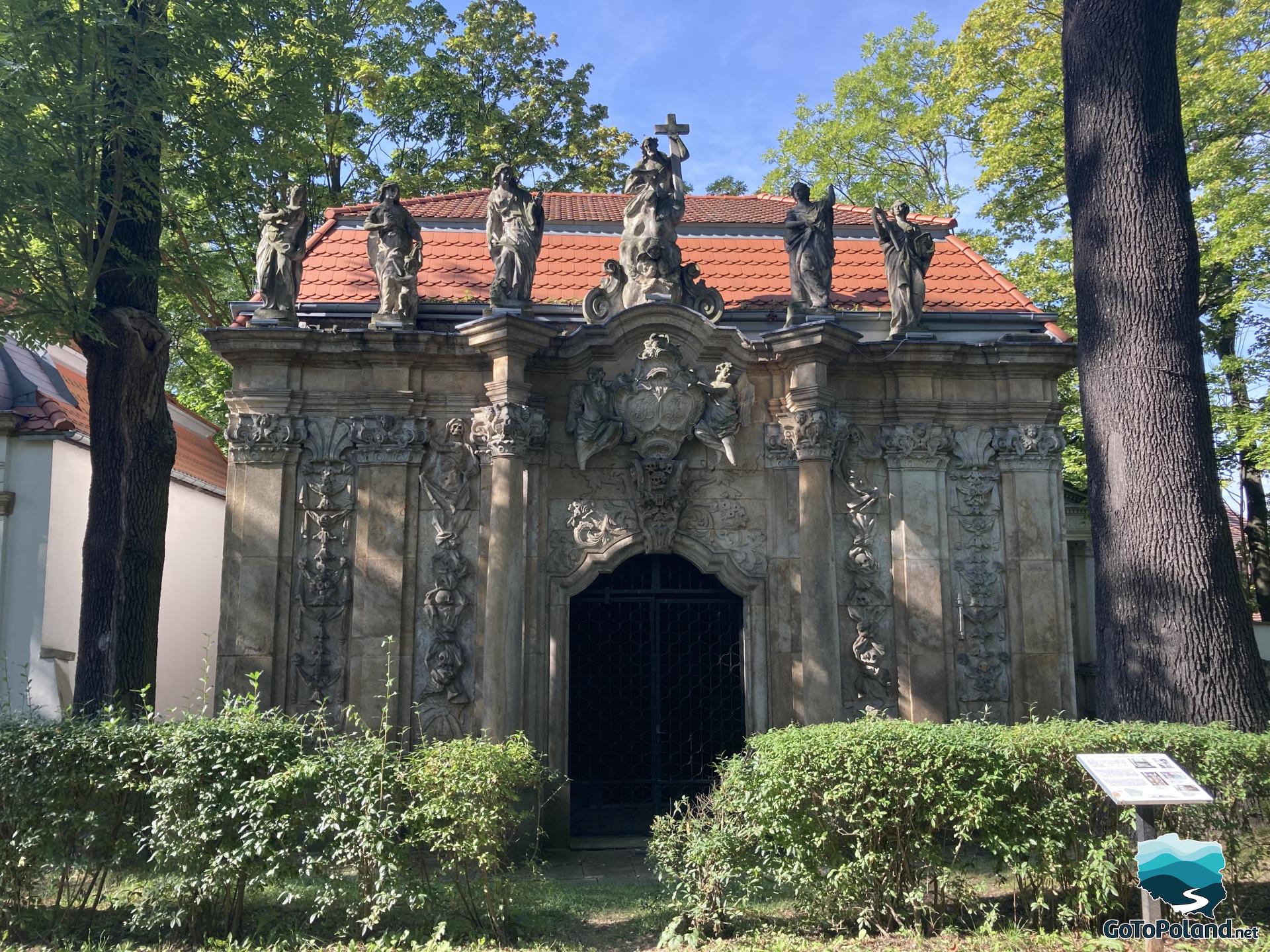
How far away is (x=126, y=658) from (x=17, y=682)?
4395mm

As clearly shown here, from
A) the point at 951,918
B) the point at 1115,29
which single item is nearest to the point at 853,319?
the point at 1115,29

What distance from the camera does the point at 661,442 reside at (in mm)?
10227

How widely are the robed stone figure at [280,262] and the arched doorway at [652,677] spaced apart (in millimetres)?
4133

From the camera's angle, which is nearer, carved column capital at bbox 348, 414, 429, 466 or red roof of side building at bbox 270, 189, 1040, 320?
carved column capital at bbox 348, 414, 429, 466

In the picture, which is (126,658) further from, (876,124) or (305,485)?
(876,124)

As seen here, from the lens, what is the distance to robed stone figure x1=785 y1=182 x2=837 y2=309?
10430 millimetres

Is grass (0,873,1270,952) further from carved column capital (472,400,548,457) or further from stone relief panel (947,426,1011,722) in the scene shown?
carved column capital (472,400,548,457)

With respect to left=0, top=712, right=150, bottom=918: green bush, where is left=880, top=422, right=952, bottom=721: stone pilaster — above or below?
above

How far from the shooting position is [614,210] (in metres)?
14.6

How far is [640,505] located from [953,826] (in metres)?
4.64

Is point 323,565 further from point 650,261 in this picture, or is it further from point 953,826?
point 953,826

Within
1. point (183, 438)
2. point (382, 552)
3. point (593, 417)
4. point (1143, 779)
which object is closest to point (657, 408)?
point (593, 417)

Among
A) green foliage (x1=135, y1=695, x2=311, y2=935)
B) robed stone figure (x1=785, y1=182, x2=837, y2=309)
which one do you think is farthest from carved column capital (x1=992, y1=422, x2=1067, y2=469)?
green foliage (x1=135, y1=695, x2=311, y2=935)

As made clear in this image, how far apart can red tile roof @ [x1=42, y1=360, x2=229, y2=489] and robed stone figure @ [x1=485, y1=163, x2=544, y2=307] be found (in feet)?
17.9
